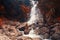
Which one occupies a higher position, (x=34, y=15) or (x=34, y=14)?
(x=34, y=14)

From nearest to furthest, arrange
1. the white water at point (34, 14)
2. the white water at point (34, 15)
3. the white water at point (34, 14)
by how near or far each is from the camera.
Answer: the white water at point (34, 15) → the white water at point (34, 14) → the white water at point (34, 14)

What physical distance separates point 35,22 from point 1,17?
356 centimetres

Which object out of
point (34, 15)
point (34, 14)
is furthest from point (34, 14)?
point (34, 15)

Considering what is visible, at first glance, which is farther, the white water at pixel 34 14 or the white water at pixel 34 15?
the white water at pixel 34 14

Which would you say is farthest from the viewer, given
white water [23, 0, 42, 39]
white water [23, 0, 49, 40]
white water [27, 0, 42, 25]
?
white water [27, 0, 42, 25]

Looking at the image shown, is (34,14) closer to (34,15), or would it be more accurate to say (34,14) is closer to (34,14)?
(34,14)

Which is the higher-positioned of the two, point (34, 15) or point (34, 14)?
point (34, 14)

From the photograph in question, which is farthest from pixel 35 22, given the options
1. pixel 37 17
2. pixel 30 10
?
pixel 30 10

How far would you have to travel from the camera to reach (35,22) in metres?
16.7

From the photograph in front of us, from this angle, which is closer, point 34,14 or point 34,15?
point 34,15

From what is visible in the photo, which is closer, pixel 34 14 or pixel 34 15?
pixel 34 15

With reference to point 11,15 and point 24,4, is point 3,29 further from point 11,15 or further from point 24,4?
point 24,4

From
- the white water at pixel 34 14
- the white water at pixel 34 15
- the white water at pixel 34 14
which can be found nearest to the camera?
the white water at pixel 34 15

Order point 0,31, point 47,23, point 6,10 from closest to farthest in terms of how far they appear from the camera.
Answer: point 0,31
point 47,23
point 6,10
